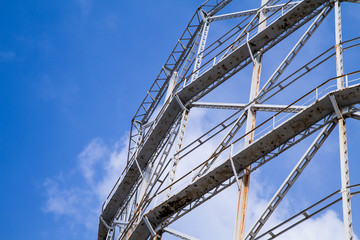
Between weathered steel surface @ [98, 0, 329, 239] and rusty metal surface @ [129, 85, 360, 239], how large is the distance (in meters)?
5.99

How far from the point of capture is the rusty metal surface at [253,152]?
50.4ft

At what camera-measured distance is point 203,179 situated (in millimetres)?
17547

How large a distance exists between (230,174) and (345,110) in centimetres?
428

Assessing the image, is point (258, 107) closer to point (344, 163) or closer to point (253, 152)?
point (253, 152)

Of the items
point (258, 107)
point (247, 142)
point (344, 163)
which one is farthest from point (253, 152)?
point (344, 163)

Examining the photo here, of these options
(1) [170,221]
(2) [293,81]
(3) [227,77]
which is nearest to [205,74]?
(3) [227,77]

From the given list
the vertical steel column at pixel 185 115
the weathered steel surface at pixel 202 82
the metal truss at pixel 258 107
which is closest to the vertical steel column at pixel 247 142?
the metal truss at pixel 258 107

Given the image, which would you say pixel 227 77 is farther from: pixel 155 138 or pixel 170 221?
pixel 170 221

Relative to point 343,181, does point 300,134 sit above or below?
above

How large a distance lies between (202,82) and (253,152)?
656 centimetres

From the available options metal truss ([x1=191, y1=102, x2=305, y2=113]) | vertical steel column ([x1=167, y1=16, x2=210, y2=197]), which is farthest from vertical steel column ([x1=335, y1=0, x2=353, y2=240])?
vertical steel column ([x1=167, y1=16, x2=210, y2=197])

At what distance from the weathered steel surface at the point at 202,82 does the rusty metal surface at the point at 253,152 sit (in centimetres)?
599

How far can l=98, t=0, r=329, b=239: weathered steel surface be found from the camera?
21031 mm

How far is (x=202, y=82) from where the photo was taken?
22516 millimetres
